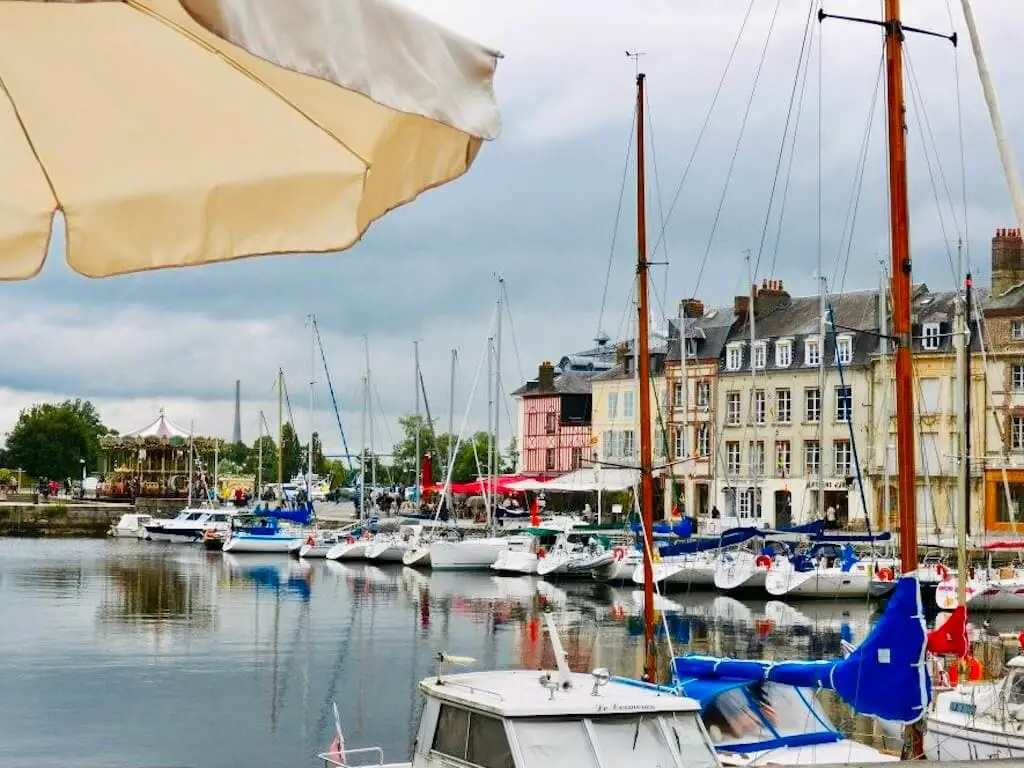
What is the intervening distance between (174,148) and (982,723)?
16849mm

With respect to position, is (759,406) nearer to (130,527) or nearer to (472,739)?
(130,527)

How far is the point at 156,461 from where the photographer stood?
122m

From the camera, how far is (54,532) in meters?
108

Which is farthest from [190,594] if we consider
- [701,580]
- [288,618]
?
[701,580]

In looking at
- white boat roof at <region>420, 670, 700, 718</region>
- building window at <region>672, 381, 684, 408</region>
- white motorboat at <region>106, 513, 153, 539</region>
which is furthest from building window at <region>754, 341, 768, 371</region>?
white boat roof at <region>420, 670, 700, 718</region>

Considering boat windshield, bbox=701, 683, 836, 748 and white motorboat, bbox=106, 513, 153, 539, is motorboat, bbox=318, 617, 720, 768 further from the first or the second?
white motorboat, bbox=106, 513, 153, 539

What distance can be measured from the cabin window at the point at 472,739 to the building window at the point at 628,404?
265 ft

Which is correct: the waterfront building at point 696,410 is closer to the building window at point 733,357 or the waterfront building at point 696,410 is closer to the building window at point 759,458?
the building window at point 733,357

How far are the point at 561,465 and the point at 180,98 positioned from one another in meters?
106

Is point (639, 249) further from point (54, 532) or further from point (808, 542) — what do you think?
point (54, 532)

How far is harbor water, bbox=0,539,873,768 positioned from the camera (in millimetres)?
27344

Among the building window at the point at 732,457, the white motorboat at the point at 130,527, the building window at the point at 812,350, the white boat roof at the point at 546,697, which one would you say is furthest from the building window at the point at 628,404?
the white boat roof at the point at 546,697

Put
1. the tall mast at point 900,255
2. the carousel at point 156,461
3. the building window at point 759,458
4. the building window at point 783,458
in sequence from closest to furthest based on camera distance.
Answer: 1. the tall mast at point 900,255
2. the building window at point 783,458
3. the building window at point 759,458
4. the carousel at point 156,461

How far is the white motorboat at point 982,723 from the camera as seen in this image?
1908cm
